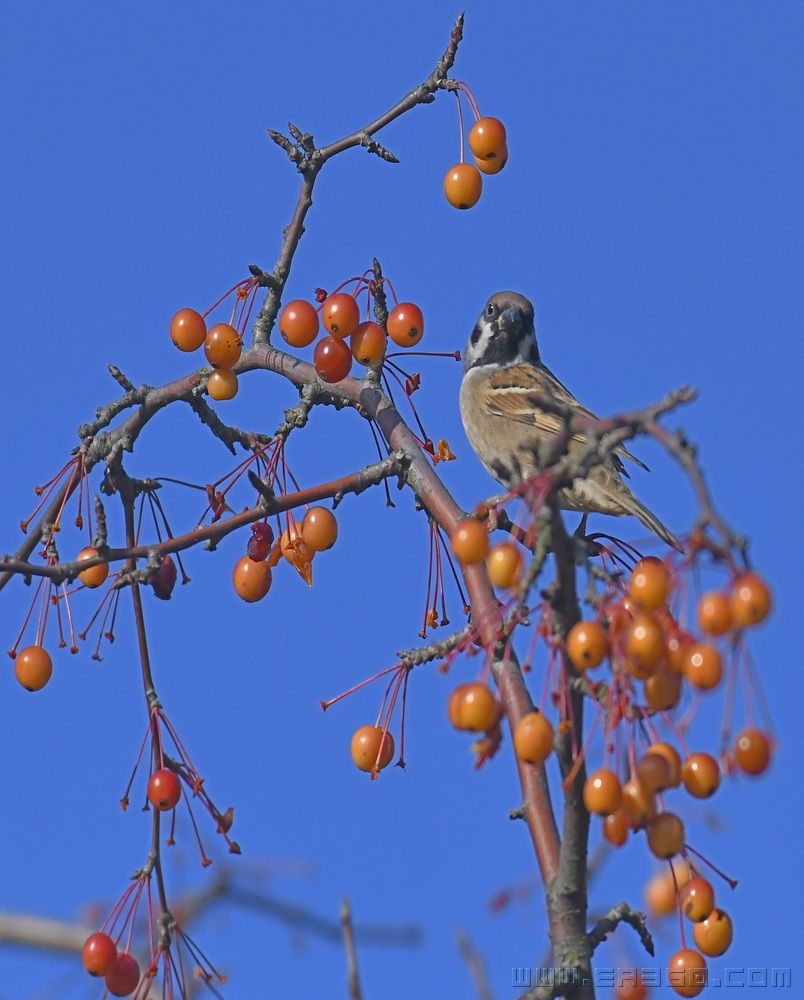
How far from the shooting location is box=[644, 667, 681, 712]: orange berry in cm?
270

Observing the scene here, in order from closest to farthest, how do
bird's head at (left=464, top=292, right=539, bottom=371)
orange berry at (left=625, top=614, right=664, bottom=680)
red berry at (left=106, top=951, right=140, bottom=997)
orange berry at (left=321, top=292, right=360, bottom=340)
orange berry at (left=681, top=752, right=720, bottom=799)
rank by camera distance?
orange berry at (left=625, top=614, right=664, bottom=680)
orange berry at (left=681, top=752, right=720, bottom=799)
red berry at (left=106, top=951, right=140, bottom=997)
orange berry at (left=321, top=292, right=360, bottom=340)
bird's head at (left=464, top=292, right=539, bottom=371)

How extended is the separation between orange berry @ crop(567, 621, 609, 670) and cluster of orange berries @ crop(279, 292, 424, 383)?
2.09 m

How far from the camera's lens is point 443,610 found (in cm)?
496

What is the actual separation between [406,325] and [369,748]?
1433 mm

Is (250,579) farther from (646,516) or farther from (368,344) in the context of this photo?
(646,516)

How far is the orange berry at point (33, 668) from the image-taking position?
443 centimetres

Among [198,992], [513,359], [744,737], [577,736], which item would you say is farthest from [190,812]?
[513,359]

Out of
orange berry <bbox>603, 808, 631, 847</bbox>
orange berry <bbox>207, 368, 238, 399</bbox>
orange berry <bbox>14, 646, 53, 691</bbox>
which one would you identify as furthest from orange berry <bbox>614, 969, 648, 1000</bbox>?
orange berry <bbox>207, 368, 238, 399</bbox>

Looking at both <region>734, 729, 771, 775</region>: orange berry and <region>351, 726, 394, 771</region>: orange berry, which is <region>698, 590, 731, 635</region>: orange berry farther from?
<region>351, 726, 394, 771</region>: orange berry

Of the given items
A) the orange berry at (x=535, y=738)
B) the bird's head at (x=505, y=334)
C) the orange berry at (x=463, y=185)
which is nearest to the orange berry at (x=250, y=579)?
the orange berry at (x=463, y=185)

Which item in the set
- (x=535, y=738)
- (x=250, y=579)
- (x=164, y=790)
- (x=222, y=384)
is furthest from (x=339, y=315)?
(x=535, y=738)

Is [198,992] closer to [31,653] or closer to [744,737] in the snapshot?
[31,653]

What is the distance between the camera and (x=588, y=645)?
267cm

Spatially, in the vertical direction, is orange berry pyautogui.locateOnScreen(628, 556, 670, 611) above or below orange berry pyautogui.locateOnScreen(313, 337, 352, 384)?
below
